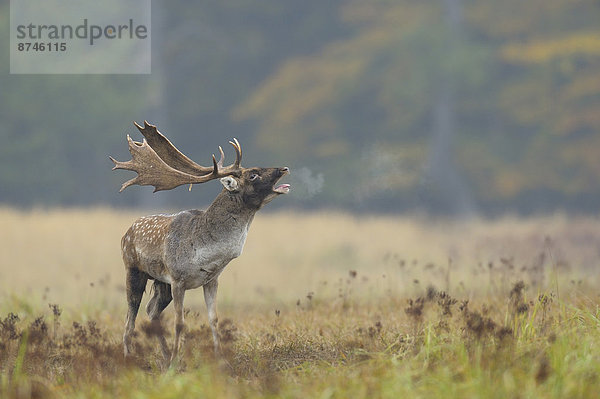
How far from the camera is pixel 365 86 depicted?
3347 cm

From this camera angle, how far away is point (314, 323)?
379 inches

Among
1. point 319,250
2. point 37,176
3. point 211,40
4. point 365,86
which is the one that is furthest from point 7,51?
point 319,250

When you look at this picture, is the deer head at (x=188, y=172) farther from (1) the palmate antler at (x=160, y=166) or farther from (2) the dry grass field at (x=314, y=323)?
(2) the dry grass field at (x=314, y=323)

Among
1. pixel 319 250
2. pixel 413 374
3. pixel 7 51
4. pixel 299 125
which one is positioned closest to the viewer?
pixel 413 374

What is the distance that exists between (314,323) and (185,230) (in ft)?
8.04

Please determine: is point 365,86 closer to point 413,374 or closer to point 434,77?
point 434,77

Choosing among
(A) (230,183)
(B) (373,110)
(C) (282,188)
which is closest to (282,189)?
(C) (282,188)

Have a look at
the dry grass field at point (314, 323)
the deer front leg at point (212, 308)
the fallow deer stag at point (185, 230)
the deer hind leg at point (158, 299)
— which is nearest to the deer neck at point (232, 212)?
the fallow deer stag at point (185, 230)

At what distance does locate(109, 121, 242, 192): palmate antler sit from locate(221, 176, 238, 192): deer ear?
20cm

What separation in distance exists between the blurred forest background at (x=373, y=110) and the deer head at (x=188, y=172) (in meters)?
24.1

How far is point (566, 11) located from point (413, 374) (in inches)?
1198

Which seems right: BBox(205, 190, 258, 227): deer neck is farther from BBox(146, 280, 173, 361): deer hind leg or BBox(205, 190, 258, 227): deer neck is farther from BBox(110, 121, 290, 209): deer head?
BBox(146, 280, 173, 361): deer hind leg

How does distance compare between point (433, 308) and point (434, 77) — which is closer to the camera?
point (433, 308)

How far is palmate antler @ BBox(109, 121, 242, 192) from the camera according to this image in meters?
7.84
